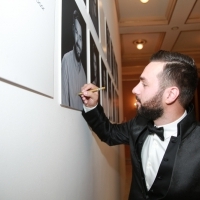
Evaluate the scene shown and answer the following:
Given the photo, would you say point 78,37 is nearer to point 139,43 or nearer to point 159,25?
point 159,25

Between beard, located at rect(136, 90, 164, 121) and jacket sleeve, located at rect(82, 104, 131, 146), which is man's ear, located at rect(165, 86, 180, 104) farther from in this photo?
jacket sleeve, located at rect(82, 104, 131, 146)

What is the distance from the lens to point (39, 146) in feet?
1.96

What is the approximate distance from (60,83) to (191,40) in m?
6.23

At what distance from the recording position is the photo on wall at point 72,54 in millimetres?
808

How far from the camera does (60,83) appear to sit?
76 cm

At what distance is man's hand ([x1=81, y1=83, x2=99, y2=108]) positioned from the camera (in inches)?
42.6

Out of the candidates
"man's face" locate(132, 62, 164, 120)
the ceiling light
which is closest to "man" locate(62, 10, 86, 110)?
"man's face" locate(132, 62, 164, 120)

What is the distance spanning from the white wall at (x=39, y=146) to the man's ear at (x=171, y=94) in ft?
1.80

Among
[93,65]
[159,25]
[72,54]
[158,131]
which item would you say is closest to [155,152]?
[158,131]

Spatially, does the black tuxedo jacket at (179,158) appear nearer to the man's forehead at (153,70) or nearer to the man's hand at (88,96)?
the man's hand at (88,96)

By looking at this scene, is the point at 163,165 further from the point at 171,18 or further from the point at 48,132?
the point at 171,18

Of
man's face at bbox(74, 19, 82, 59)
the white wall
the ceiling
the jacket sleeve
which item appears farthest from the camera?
the ceiling

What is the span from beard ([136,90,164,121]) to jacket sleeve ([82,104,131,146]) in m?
0.24

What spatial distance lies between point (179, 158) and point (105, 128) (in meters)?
0.46
